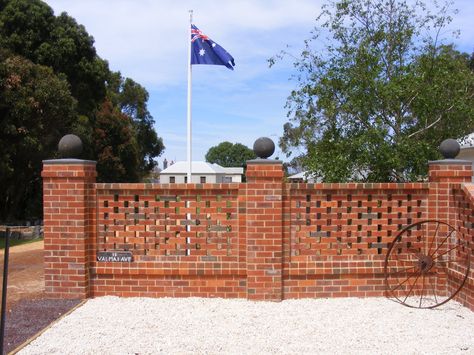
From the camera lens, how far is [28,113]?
17.8 metres

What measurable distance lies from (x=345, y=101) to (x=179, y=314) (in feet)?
17.2

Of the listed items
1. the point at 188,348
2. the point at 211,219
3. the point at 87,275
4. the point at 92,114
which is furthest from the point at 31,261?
the point at 92,114

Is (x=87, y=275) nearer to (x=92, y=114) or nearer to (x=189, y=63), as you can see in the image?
(x=189, y=63)

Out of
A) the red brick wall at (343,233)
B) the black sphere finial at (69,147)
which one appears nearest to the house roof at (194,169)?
the black sphere finial at (69,147)

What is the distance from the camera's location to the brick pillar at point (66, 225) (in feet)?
20.6

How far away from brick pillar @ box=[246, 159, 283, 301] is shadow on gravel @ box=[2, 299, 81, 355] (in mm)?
2270

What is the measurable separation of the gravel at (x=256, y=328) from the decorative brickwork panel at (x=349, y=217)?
69cm

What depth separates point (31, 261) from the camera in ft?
35.5

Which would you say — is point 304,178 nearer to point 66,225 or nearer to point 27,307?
point 66,225

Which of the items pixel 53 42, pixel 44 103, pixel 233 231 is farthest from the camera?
pixel 53 42

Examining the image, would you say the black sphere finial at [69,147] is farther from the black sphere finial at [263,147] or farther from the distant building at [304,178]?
the distant building at [304,178]

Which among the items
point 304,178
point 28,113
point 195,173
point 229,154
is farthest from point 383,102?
point 229,154

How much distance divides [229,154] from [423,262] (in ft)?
299

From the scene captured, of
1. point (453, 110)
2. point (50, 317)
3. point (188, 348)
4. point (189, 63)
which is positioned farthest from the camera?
point (189, 63)
